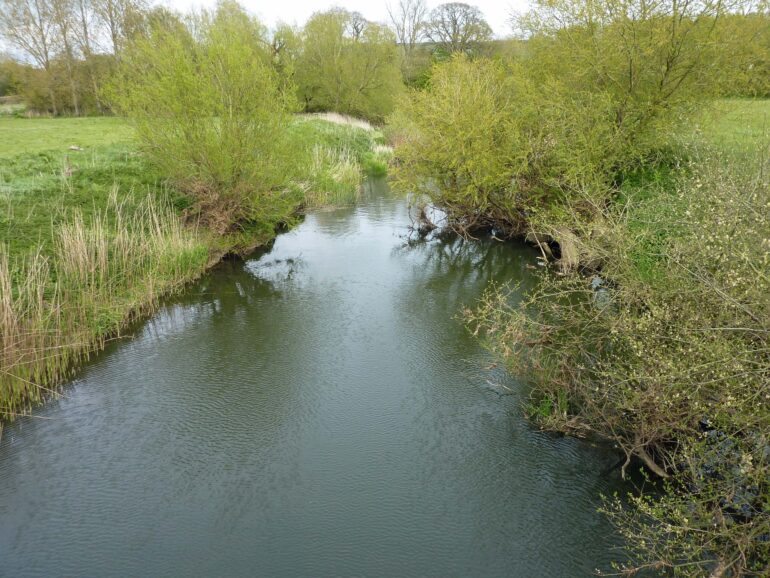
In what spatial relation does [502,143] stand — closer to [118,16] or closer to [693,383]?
[693,383]

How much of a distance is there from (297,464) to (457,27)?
2020 inches

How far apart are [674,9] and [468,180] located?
5962 mm

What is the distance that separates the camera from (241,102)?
1357cm

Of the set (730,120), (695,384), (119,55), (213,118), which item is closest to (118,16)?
(119,55)

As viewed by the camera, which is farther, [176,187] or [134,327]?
[176,187]

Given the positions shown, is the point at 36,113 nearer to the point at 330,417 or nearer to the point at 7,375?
the point at 7,375

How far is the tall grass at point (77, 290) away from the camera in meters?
8.07

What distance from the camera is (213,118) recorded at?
1371 cm

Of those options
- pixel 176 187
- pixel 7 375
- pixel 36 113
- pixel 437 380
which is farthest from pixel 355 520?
pixel 36 113

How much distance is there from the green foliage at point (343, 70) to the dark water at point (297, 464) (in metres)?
30.9

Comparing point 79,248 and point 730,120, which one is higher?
point 730,120

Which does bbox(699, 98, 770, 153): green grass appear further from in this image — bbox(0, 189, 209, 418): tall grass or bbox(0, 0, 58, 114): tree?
bbox(0, 0, 58, 114): tree

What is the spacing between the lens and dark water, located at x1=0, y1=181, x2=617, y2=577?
5.59 m

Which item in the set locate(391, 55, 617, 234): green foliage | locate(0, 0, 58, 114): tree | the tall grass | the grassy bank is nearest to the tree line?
locate(0, 0, 58, 114): tree
